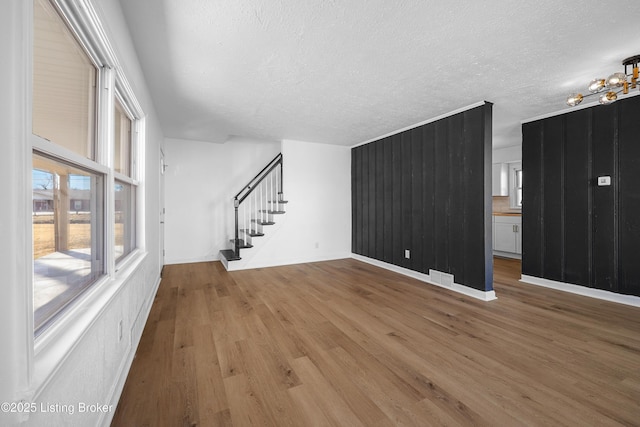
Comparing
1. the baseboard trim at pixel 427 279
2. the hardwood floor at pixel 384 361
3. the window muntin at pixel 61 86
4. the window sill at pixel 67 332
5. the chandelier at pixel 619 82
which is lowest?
the hardwood floor at pixel 384 361

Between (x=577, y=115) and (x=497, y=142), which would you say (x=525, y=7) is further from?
(x=497, y=142)

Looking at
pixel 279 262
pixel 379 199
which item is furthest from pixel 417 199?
pixel 279 262

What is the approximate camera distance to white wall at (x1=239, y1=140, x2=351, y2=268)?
17.3 ft

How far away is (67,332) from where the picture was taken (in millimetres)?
1039

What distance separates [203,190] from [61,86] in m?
4.62

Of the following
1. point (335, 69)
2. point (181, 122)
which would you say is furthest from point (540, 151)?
point (181, 122)

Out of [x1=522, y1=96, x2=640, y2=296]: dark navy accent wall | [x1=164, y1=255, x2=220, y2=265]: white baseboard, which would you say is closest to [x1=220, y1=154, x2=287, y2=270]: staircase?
[x1=164, y1=255, x2=220, y2=265]: white baseboard

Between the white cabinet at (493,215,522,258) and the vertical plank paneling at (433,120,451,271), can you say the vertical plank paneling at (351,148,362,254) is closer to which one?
the vertical plank paneling at (433,120,451,271)

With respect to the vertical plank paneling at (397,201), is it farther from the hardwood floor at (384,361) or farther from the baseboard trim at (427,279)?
the hardwood floor at (384,361)

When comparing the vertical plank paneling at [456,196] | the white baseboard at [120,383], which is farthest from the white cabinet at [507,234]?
the white baseboard at [120,383]

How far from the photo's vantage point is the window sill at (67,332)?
2.66 feet

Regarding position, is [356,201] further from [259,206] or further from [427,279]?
[427,279]

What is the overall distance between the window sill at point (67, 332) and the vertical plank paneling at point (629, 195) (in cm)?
502

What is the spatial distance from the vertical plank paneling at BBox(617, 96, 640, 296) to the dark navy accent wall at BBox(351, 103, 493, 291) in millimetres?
1444
